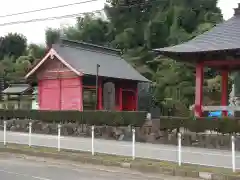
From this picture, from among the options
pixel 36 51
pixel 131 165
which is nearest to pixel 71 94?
pixel 131 165

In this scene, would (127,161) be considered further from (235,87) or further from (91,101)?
(235,87)

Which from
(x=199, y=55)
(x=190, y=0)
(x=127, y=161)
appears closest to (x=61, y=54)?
(x=199, y=55)

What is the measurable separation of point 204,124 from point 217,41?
4843mm

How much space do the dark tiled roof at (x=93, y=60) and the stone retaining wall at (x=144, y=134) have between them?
4802 millimetres

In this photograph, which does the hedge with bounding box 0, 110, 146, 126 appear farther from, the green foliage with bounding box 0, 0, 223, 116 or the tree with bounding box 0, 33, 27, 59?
the tree with bounding box 0, 33, 27, 59

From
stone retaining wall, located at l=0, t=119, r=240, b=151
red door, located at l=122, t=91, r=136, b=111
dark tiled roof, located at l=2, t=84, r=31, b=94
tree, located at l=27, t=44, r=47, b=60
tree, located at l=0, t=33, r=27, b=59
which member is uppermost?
tree, located at l=0, t=33, r=27, b=59

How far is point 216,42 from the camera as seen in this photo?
21.0 m

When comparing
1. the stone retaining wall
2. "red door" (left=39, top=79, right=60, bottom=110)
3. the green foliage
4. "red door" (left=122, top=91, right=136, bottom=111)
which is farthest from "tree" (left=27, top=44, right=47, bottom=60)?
the stone retaining wall

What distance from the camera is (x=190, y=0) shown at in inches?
1966

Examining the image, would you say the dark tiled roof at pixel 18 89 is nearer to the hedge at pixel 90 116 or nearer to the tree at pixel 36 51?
the hedge at pixel 90 116

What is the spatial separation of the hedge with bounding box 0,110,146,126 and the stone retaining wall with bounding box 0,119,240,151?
381mm

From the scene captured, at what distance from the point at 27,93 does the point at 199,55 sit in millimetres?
22327

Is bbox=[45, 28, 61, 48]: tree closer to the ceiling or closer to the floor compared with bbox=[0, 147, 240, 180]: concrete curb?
closer to the ceiling

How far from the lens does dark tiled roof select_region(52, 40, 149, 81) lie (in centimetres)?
2886
